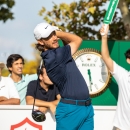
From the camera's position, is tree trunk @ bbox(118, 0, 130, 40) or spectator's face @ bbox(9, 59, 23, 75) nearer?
spectator's face @ bbox(9, 59, 23, 75)

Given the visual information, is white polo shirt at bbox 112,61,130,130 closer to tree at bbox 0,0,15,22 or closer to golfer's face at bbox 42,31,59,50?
golfer's face at bbox 42,31,59,50

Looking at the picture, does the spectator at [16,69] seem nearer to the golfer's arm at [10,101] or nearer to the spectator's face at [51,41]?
the golfer's arm at [10,101]

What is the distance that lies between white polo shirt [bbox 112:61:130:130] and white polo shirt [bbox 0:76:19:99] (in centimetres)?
137

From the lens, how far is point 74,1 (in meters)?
15.0

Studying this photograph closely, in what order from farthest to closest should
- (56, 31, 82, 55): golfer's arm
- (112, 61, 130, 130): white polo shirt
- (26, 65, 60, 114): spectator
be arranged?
(26, 65, 60, 114): spectator → (112, 61, 130, 130): white polo shirt → (56, 31, 82, 55): golfer's arm

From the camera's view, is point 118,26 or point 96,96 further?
point 118,26

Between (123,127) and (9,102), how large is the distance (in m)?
1.55

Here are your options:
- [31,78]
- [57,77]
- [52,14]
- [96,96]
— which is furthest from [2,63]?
[52,14]

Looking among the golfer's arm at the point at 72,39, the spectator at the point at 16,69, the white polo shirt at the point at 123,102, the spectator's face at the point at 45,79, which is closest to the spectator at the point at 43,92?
the spectator's face at the point at 45,79

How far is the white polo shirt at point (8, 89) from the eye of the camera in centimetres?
775

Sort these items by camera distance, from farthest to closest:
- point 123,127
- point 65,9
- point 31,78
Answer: point 65,9 < point 31,78 < point 123,127

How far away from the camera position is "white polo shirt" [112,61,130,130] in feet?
23.7

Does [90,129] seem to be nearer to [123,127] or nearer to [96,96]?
[123,127]

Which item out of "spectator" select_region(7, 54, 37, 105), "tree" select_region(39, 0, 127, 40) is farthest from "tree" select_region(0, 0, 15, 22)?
"spectator" select_region(7, 54, 37, 105)
